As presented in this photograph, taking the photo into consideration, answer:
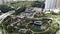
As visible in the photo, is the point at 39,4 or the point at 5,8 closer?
the point at 5,8

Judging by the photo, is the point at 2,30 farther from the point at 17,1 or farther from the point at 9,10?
the point at 17,1

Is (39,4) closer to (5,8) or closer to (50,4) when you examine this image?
(50,4)

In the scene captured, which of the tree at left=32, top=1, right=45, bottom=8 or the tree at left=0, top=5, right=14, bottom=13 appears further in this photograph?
the tree at left=32, top=1, right=45, bottom=8

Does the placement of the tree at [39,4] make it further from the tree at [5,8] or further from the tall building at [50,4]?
the tree at [5,8]

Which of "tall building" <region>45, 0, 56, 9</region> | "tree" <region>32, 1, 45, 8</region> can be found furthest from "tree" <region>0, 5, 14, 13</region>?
"tall building" <region>45, 0, 56, 9</region>

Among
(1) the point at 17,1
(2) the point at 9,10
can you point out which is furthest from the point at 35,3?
(2) the point at 9,10

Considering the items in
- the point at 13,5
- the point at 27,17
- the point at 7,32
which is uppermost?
the point at 13,5

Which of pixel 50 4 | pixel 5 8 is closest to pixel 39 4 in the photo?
pixel 50 4

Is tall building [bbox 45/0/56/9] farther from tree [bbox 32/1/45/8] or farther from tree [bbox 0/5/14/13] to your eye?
tree [bbox 0/5/14/13]

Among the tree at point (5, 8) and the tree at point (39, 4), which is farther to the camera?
the tree at point (39, 4)

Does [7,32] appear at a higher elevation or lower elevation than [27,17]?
lower

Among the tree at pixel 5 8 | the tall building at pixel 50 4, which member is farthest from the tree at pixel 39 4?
the tree at pixel 5 8
